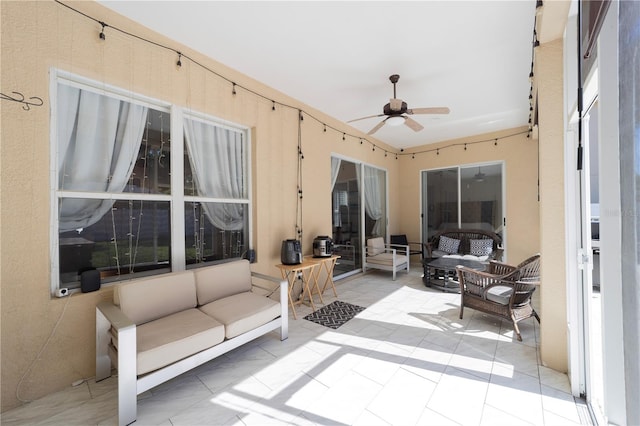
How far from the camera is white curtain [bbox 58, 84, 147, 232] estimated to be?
212 cm

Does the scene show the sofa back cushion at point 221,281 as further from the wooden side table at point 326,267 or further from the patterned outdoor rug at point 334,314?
the wooden side table at point 326,267

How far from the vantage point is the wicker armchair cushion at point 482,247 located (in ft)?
17.0

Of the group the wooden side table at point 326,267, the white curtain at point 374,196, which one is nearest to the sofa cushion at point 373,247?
the white curtain at point 374,196

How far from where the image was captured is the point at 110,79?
2.30m

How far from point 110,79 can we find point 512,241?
6987 millimetres

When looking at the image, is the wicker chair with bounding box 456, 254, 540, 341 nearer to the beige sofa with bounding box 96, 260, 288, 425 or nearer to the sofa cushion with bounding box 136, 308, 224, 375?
the beige sofa with bounding box 96, 260, 288, 425

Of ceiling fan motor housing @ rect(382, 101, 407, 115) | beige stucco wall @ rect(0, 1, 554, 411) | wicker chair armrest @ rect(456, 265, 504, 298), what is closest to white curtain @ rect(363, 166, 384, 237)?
ceiling fan motor housing @ rect(382, 101, 407, 115)

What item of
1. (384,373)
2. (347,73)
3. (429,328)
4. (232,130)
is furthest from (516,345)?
(232,130)

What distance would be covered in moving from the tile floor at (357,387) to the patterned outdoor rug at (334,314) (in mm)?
198

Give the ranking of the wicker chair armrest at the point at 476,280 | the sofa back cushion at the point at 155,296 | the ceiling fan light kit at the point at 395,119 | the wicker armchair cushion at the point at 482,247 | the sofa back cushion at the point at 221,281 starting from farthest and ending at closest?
1. the wicker armchair cushion at the point at 482,247
2. the ceiling fan light kit at the point at 395,119
3. the wicker chair armrest at the point at 476,280
4. the sofa back cushion at the point at 221,281
5. the sofa back cushion at the point at 155,296

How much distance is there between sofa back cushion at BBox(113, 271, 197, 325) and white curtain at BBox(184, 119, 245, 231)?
905 mm

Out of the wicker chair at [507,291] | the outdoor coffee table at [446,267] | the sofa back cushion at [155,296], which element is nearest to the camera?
the sofa back cushion at [155,296]

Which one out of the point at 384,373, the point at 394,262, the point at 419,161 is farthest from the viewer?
the point at 419,161

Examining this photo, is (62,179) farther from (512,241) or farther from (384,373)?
(512,241)
